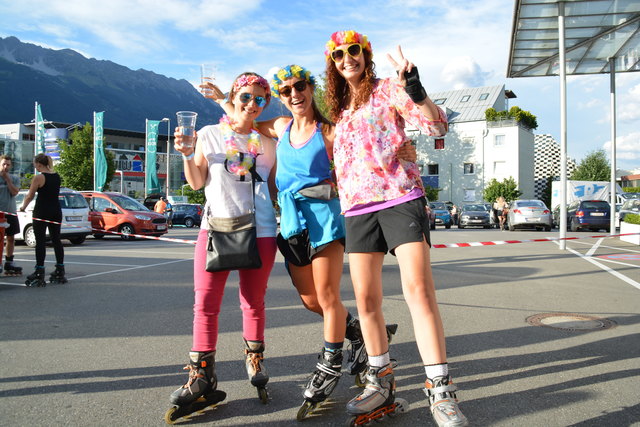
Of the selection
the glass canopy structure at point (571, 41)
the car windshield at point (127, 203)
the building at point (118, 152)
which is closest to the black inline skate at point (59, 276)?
the car windshield at point (127, 203)

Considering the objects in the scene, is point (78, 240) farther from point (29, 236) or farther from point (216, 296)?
point (216, 296)

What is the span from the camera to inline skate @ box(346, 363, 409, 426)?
269cm

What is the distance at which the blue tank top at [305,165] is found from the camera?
3.01 metres

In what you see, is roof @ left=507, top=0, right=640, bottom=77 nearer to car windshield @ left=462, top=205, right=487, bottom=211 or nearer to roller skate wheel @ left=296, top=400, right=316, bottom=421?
car windshield @ left=462, top=205, right=487, bottom=211

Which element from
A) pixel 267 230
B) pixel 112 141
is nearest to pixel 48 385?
pixel 267 230

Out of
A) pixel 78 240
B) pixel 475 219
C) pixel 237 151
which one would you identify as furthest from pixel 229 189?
pixel 475 219

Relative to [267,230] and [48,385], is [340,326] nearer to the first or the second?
[267,230]

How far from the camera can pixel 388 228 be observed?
9.02 ft

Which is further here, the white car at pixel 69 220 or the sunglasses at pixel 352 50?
the white car at pixel 69 220

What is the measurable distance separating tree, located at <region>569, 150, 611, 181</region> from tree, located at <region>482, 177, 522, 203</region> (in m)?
19.6

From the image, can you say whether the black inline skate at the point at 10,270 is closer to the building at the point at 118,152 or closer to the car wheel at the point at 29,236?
the car wheel at the point at 29,236

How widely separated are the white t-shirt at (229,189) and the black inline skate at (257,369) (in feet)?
2.25

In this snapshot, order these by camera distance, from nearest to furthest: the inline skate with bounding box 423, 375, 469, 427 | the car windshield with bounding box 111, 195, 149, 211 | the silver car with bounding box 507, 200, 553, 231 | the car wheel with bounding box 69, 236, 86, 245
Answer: the inline skate with bounding box 423, 375, 469, 427, the car wheel with bounding box 69, 236, 86, 245, the car windshield with bounding box 111, 195, 149, 211, the silver car with bounding box 507, 200, 553, 231

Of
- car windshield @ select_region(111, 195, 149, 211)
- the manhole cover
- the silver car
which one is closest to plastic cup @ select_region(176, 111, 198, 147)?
the manhole cover
